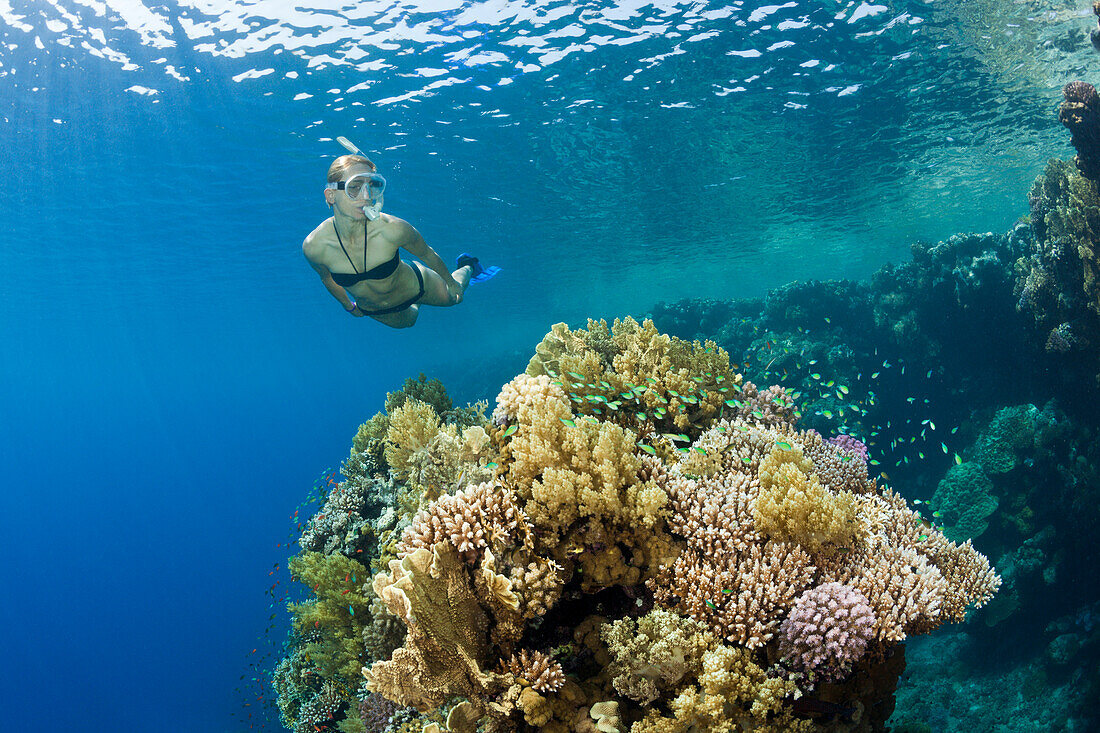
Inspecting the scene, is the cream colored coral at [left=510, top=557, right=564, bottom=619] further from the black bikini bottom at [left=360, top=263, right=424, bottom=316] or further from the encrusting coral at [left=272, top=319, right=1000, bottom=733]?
the black bikini bottom at [left=360, top=263, right=424, bottom=316]

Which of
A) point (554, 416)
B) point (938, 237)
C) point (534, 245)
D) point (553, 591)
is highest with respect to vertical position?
point (534, 245)

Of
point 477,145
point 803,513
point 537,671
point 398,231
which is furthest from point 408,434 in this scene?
point 477,145

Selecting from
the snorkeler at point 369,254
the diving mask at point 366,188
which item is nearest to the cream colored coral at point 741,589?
the snorkeler at point 369,254

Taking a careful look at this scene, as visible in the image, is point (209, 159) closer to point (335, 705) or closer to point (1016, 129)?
point (335, 705)

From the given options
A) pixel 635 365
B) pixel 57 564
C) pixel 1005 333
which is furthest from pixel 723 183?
pixel 57 564

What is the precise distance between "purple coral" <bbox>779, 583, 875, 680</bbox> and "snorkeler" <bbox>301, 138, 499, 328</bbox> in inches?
191

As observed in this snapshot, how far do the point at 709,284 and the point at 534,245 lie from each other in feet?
115

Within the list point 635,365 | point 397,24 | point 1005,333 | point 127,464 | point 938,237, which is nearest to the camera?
point 635,365

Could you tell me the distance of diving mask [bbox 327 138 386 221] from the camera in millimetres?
5102

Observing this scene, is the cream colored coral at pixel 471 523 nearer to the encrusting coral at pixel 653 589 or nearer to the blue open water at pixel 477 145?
the encrusting coral at pixel 653 589

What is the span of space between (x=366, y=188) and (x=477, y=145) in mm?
14541

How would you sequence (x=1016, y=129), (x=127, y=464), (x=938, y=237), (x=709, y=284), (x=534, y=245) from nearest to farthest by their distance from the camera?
1. (x=1016, y=129)
2. (x=534, y=245)
3. (x=938, y=237)
4. (x=709, y=284)
5. (x=127, y=464)

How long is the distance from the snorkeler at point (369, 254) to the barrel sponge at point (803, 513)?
434 cm

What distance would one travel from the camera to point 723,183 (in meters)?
23.4
